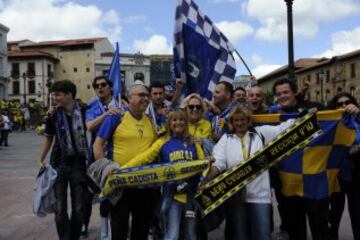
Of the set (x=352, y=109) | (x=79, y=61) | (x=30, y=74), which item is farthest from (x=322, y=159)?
(x=79, y=61)

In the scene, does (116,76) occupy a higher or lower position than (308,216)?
higher

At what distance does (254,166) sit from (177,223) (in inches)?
32.9

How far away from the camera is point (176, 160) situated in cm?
464

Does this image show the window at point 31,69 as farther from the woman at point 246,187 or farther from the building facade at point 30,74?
the woman at point 246,187

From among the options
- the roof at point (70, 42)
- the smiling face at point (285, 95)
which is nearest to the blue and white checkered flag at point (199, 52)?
the smiling face at point (285, 95)

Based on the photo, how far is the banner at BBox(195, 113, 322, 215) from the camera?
4.59 metres

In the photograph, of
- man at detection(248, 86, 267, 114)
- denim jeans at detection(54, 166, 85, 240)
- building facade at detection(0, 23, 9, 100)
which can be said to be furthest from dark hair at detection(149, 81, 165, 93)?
building facade at detection(0, 23, 9, 100)

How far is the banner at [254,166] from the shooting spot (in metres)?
4.59

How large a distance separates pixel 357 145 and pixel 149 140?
6.53ft

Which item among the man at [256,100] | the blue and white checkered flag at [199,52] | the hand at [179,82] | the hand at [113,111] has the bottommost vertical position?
the hand at [113,111]

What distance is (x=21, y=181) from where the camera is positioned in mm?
11734

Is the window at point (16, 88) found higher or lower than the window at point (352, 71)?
lower

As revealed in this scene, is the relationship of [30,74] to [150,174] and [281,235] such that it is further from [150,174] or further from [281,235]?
[150,174]

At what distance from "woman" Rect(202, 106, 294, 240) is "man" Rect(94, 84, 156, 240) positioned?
2.15ft
